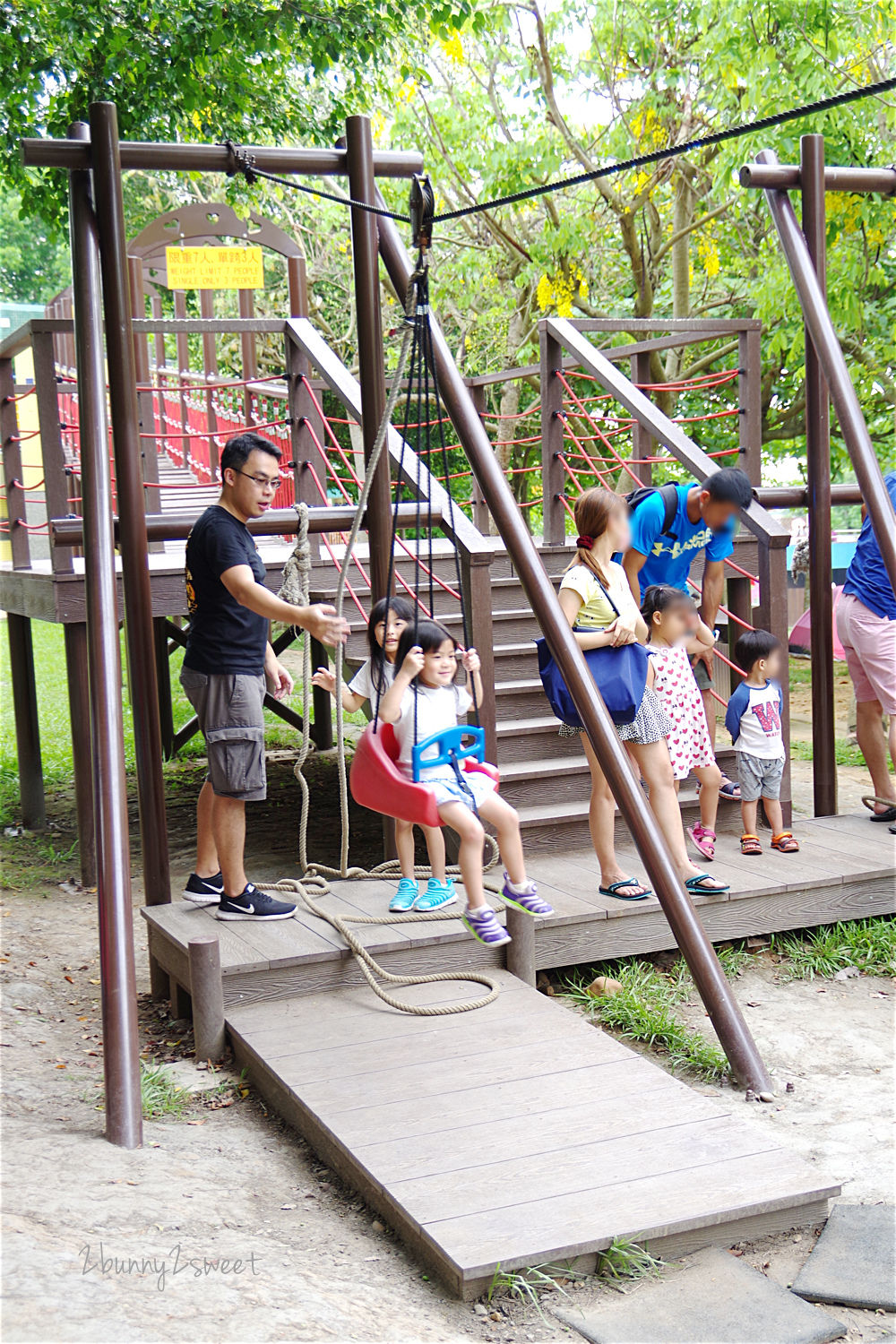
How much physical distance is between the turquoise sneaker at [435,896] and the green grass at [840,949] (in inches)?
56.0

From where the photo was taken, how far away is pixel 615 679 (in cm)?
466

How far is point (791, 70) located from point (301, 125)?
3.55 metres

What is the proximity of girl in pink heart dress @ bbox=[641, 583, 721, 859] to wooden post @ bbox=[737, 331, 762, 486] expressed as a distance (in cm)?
227

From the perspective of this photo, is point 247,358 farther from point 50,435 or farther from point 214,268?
point 50,435

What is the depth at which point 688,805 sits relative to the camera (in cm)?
581

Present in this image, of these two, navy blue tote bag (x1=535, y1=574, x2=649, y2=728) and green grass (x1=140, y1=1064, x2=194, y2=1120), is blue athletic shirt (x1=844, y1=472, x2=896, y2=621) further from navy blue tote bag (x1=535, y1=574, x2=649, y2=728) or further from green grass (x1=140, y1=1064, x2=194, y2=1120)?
green grass (x1=140, y1=1064, x2=194, y2=1120)

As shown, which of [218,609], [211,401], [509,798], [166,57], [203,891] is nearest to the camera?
[218,609]

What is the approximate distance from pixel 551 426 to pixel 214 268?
11.8 feet

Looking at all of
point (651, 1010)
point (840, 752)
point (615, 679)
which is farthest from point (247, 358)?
point (651, 1010)

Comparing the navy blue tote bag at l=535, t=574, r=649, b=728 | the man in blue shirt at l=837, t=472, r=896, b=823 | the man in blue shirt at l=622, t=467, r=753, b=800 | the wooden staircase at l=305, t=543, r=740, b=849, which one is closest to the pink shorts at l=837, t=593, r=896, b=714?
the man in blue shirt at l=837, t=472, r=896, b=823

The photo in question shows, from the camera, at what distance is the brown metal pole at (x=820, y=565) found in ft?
19.7

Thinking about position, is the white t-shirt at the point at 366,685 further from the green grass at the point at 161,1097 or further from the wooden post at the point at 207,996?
the green grass at the point at 161,1097

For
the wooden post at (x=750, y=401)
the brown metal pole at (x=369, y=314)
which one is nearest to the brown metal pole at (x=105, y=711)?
the brown metal pole at (x=369, y=314)

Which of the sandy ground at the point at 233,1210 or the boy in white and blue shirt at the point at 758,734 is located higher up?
the boy in white and blue shirt at the point at 758,734
